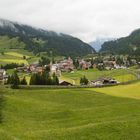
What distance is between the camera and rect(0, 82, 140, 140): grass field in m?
49.7

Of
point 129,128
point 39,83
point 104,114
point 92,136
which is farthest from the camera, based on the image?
point 39,83

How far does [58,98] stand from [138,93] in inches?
979

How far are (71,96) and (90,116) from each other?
34216 millimetres

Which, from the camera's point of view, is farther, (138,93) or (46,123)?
(138,93)

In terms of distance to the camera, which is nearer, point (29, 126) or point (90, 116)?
point (29, 126)

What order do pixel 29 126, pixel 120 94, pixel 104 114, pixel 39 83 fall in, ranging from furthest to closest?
pixel 39 83, pixel 120 94, pixel 104 114, pixel 29 126

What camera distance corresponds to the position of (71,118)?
68375 mm

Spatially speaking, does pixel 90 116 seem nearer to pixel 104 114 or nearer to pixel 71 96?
pixel 104 114

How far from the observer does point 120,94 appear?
371 feet

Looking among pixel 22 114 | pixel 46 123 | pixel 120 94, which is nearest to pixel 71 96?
pixel 120 94

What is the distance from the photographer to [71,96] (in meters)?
104

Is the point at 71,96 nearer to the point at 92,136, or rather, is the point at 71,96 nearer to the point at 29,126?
the point at 29,126

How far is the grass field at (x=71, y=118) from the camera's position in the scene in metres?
49.7

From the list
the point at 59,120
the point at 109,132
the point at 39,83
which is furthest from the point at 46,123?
the point at 39,83
